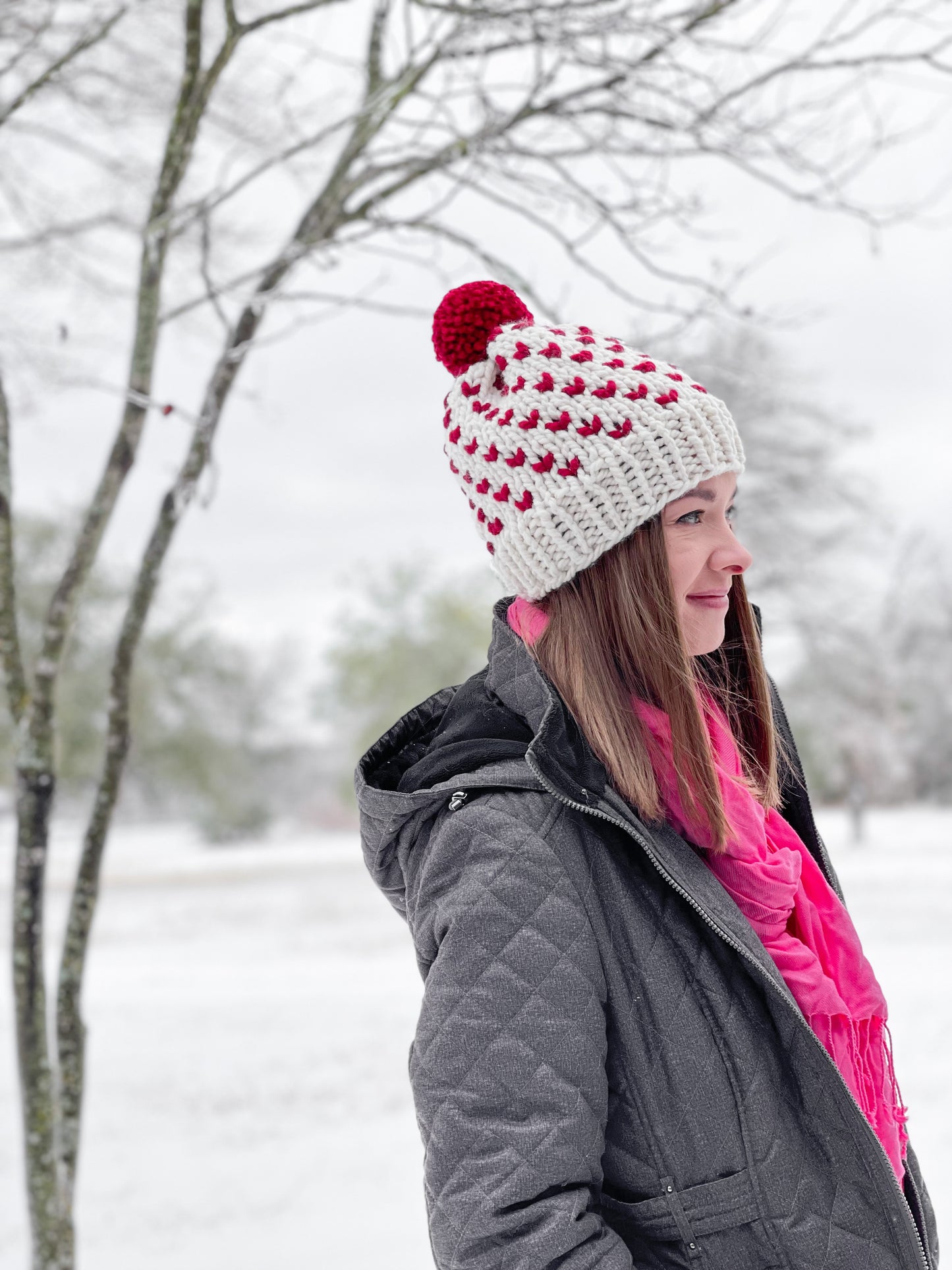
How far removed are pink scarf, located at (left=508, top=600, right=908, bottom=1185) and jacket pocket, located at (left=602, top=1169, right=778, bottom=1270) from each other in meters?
0.14

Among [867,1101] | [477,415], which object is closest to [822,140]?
[477,415]

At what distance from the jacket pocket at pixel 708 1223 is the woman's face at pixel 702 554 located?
0.40 m

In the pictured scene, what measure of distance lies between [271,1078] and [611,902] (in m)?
4.46

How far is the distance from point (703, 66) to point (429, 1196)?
1726mm

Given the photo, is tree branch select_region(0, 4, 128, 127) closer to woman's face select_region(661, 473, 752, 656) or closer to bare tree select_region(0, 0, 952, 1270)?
bare tree select_region(0, 0, 952, 1270)

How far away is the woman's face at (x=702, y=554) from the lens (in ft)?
2.81

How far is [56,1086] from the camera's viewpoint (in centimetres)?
170

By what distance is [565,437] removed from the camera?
33.1 inches

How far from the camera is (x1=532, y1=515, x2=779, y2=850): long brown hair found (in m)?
0.80

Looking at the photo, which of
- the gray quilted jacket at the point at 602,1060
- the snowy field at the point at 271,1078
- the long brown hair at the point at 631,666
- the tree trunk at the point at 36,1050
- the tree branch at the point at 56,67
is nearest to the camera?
the gray quilted jacket at the point at 602,1060

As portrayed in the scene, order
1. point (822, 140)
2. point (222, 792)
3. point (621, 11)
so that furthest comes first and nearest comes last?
point (222, 792) → point (822, 140) → point (621, 11)

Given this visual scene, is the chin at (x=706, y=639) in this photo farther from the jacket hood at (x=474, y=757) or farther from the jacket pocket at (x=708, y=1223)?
the jacket pocket at (x=708, y=1223)

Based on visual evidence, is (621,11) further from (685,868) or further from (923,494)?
(923,494)

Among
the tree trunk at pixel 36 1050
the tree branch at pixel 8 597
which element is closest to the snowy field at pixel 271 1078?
the tree trunk at pixel 36 1050
